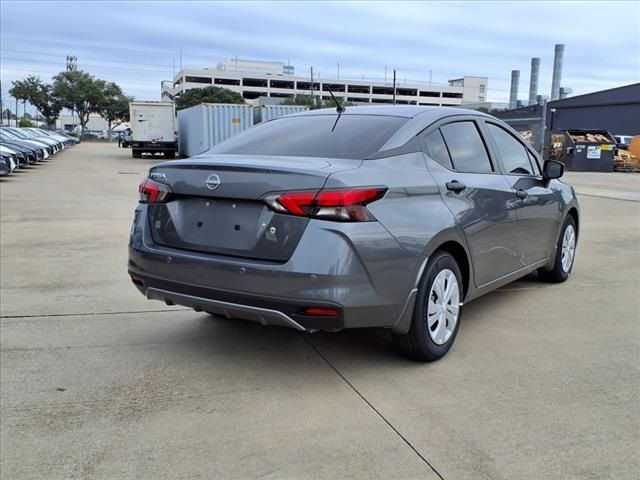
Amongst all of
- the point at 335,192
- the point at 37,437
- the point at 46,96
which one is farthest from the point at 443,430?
the point at 46,96

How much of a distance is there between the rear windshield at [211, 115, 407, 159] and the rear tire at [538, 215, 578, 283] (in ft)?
8.84

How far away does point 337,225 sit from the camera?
3.22 metres

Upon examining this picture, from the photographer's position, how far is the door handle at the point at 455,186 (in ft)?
12.9

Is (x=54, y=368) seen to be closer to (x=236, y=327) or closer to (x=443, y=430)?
(x=236, y=327)

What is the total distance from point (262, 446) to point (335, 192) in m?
1.36

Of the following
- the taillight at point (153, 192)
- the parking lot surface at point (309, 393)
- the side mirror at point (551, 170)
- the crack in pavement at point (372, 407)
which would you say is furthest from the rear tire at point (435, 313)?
the side mirror at point (551, 170)

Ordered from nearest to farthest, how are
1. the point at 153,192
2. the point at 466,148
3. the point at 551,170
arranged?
the point at 153,192
the point at 466,148
the point at 551,170

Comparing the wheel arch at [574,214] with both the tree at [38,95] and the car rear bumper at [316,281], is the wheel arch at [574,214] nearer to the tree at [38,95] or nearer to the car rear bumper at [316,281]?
the car rear bumper at [316,281]

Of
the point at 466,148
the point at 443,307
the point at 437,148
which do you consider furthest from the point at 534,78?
the point at 443,307

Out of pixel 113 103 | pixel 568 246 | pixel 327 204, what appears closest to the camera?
pixel 327 204

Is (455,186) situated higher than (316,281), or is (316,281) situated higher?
(455,186)

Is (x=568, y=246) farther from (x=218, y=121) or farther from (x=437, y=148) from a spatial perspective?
(x=218, y=121)

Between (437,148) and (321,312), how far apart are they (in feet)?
5.05

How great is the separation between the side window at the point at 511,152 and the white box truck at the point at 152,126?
30.6 m
